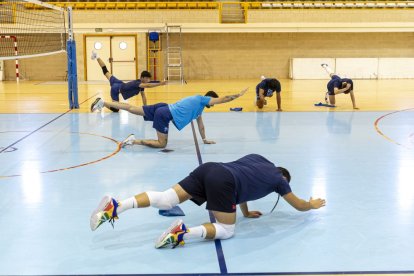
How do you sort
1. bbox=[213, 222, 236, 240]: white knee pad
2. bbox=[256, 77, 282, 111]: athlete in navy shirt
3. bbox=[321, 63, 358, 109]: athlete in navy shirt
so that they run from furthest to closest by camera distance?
bbox=[321, 63, 358, 109]: athlete in navy shirt → bbox=[256, 77, 282, 111]: athlete in navy shirt → bbox=[213, 222, 236, 240]: white knee pad

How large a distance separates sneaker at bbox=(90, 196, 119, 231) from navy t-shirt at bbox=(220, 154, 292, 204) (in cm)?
114

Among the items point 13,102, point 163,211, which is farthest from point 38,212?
point 13,102

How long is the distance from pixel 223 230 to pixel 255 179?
59cm

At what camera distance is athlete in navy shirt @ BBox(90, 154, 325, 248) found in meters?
4.34

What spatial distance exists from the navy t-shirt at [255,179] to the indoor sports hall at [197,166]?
0.15 feet

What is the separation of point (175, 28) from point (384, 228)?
2072cm

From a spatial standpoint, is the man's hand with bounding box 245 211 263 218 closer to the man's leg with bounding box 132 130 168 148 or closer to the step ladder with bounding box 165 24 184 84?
the man's leg with bounding box 132 130 168 148

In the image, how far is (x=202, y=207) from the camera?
5.57m

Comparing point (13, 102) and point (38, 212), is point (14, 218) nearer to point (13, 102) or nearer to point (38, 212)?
point (38, 212)

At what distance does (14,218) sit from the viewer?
5.12 m

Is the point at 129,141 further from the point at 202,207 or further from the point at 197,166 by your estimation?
the point at 202,207

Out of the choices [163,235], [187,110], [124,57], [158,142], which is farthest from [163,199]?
[124,57]

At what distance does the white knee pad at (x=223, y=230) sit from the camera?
448cm

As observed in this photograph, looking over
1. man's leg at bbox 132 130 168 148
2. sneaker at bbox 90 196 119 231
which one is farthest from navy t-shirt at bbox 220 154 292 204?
man's leg at bbox 132 130 168 148
